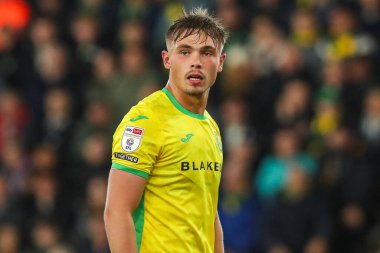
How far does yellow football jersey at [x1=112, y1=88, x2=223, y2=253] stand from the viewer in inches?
204

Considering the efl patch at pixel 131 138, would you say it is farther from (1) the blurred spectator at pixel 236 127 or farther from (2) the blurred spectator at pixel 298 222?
(1) the blurred spectator at pixel 236 127

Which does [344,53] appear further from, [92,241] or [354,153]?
[92,241]

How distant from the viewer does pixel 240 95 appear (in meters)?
12.1

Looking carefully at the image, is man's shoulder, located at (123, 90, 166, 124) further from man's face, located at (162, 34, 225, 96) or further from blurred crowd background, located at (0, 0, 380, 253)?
blurred crowd background, located at (0, 0, 380, 253)

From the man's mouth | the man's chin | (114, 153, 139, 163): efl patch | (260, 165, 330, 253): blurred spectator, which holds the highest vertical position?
the man's mouth

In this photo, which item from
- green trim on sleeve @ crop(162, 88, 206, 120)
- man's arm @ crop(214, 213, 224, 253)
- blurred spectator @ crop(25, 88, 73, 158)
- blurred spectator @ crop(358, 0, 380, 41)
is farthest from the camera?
blurred spectator @ crop(25, 88, 73, 158)

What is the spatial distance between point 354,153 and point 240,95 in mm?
1978

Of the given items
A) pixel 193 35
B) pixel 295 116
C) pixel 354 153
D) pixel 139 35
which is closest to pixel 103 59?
pixel 139 35

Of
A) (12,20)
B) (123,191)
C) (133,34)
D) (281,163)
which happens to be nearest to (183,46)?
(123,191)

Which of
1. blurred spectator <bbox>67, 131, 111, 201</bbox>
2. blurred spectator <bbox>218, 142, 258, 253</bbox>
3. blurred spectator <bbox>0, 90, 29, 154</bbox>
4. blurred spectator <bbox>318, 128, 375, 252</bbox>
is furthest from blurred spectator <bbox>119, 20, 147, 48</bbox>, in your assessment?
blurred spectator <bbox>318, 128, 375, 252</bbox>

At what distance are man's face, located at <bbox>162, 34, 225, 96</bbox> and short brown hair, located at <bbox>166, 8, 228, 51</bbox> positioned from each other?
0.09 feet

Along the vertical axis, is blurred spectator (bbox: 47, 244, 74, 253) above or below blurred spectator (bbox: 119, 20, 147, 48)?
below

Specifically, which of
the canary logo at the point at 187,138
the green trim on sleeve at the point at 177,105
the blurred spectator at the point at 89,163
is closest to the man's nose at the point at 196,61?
the green trim on sleeve at the point at 177,105

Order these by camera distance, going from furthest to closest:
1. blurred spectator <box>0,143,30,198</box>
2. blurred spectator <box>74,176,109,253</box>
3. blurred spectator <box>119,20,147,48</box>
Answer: blurred spectator <box>119,20,147,48</box>, blurred spectator <box>0,143,30,198</box>, blurred spectator <box>74,176,109,253</box>
